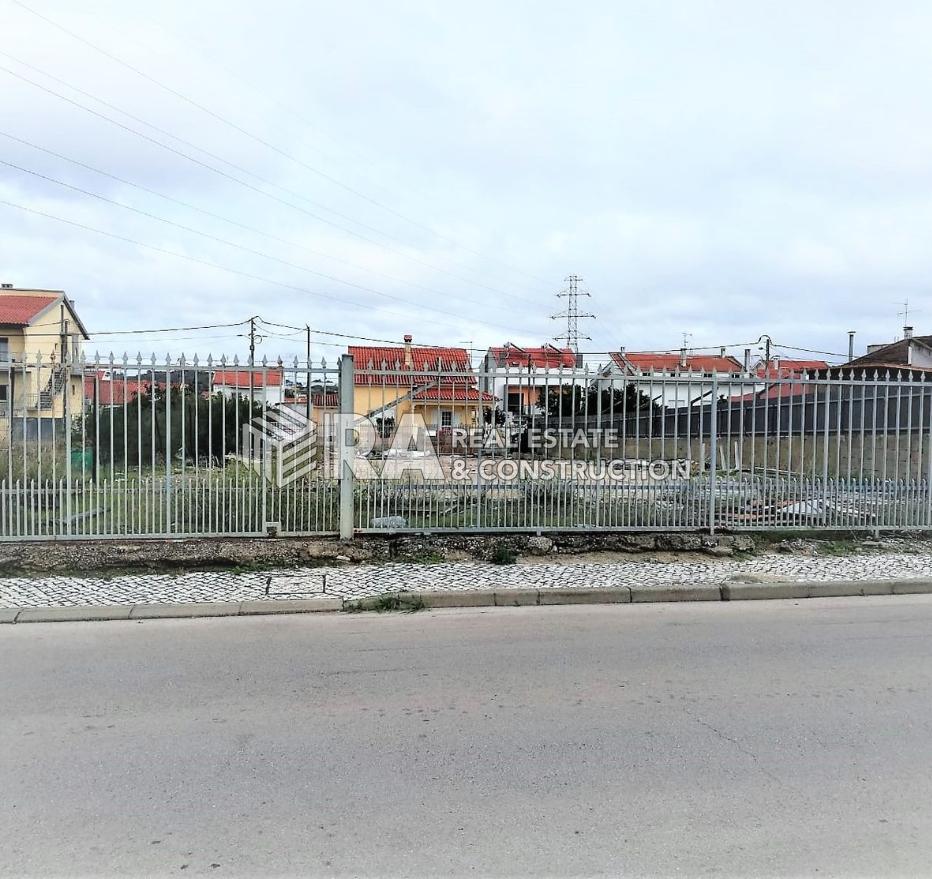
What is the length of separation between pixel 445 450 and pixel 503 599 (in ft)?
7.21

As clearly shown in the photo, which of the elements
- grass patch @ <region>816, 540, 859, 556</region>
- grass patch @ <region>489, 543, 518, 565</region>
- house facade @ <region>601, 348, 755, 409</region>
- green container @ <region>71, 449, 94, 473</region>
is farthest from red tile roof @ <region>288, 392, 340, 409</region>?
grass patch @ <region>816, 540, 859, 556</region>

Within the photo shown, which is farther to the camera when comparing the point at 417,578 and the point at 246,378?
the point at 246,378

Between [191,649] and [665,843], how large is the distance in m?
4.05

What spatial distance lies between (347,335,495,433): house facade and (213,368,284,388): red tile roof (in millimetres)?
933

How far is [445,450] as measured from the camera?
8.47m

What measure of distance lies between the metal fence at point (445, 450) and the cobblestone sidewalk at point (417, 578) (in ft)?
2.05

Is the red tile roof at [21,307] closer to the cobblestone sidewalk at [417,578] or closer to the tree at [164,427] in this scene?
the tree at [164,427]

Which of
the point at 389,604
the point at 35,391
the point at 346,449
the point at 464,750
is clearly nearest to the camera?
the point at 464,750

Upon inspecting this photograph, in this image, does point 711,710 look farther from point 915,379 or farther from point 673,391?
point 915,379

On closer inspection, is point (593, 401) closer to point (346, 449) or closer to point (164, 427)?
point (346, 449)

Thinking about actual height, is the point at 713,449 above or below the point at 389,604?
above

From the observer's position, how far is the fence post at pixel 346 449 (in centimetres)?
816
